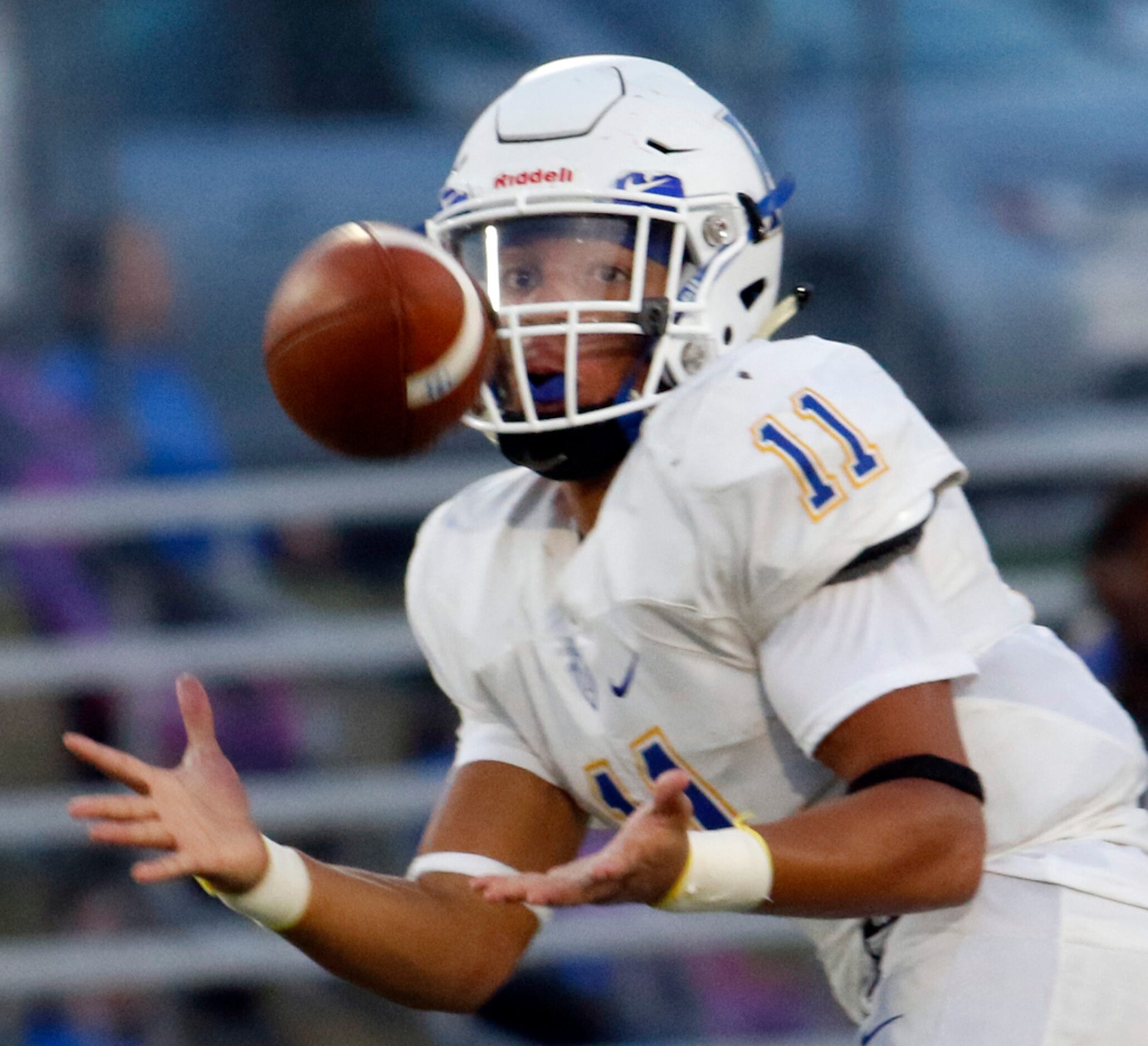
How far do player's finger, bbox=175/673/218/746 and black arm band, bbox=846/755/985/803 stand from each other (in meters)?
0.63

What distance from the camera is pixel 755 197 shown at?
2.31m

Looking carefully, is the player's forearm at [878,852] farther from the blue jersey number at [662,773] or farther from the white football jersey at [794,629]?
the blue jersey number at [662,773]

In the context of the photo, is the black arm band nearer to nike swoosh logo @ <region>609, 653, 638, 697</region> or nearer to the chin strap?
nike swoosh logo @ <region>609, 653, 638, 697</region>

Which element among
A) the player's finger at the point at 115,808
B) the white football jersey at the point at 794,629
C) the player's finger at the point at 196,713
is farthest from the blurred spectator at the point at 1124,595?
the player's finger at the point at 115,808

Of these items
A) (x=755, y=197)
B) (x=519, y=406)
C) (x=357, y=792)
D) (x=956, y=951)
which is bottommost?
(x=357, y=792)

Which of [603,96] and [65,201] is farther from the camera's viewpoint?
[65,201]

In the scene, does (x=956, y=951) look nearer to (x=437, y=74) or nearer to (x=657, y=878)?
(x=657, y=878)

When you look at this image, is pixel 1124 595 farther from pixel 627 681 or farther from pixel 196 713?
pixel 196 713

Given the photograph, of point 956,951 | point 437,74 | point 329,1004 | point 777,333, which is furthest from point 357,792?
point 956,951

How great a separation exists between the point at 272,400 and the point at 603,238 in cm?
227

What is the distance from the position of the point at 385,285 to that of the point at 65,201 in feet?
8.39

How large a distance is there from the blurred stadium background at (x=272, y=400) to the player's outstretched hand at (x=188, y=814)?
2206mm

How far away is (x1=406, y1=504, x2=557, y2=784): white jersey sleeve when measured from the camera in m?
2.24

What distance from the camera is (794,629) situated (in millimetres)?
1811
